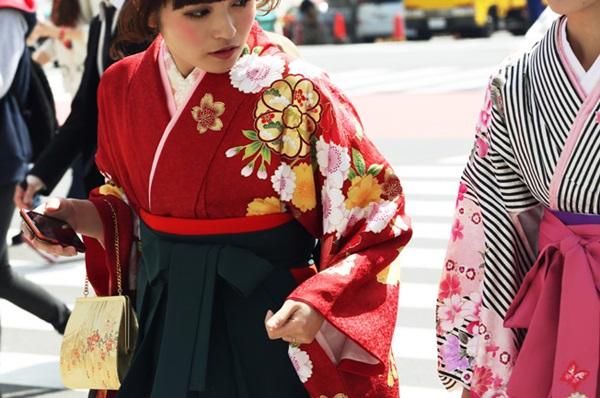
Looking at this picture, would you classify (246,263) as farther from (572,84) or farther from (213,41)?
(572,84)

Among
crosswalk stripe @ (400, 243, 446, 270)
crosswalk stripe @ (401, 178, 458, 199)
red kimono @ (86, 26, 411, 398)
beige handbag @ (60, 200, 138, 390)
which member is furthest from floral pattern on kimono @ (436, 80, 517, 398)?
crosswalk stripe @ (401, 178, 458, 199)

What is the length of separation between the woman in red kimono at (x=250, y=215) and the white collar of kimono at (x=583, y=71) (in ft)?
1.52

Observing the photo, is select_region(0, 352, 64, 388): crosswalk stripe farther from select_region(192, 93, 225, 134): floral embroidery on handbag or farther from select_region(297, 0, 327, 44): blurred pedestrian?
select_region(297, 0, 327, 44): blurred pedestrian

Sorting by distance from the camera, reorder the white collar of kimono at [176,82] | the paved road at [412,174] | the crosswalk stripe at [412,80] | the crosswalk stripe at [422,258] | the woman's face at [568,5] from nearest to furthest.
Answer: the woman's face at [568,5]
the white collar of kimono at [176,82]
the paved road at [412,174]
the crosswalk stripe at [422,258]
the crosswalk stripe at [412,80]

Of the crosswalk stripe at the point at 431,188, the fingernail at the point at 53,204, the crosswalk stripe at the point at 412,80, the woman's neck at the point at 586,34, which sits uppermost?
the woman's neck at the point at 586,34

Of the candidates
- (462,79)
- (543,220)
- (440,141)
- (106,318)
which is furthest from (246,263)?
(462,79)

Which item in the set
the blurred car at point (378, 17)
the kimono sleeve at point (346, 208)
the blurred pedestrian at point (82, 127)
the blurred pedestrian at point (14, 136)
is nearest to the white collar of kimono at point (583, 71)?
the kimono sleeve at point (346, 208)

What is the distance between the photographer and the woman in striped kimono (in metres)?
2.64

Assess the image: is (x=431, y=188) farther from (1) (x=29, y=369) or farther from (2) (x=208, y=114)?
(2) (x=208, y=114)

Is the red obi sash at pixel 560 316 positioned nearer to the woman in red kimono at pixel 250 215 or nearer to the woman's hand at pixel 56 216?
the woman in red kimono at pixel 250 215

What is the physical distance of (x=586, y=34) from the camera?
2.67m

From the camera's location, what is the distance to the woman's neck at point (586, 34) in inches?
104

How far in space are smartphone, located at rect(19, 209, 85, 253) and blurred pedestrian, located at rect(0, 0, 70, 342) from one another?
1846mm

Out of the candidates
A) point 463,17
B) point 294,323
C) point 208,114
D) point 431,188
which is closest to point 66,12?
point 208,114
